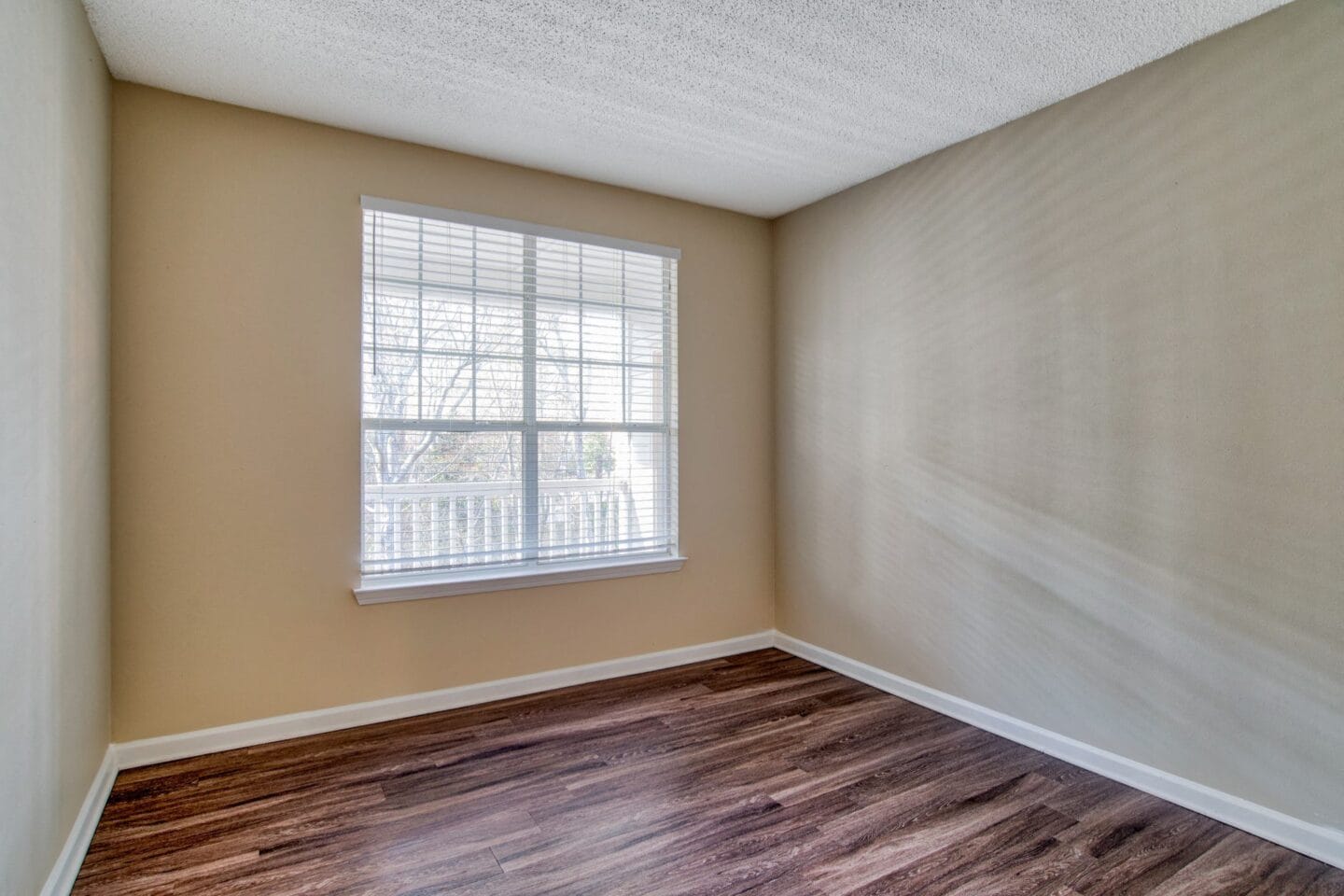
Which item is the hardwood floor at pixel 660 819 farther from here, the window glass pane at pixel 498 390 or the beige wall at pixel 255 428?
the window glass pane at pixel 498 390

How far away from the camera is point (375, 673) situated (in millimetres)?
3189

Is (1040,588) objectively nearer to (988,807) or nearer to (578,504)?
(988,807)

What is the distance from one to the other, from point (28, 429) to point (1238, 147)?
3578 millimetres

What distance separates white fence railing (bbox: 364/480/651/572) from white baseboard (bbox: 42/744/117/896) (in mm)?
1102

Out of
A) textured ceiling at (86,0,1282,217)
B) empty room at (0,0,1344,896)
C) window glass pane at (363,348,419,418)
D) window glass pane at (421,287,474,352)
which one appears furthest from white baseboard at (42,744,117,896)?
textured ceiling at (86,0,1282,217)

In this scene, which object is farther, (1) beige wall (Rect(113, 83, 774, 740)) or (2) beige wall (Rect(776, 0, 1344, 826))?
(1) beige wall (Rect(113, 83, 774, 740))

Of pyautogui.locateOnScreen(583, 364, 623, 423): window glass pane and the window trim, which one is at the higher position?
the window trim

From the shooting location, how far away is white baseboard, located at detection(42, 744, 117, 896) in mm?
1914

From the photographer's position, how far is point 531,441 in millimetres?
3592

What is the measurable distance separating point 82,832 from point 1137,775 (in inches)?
136

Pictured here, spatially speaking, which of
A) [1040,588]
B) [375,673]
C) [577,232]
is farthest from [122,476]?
[1040,588]

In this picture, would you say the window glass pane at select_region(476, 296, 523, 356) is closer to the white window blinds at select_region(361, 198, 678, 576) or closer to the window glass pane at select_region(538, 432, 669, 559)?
the white window blinds at select_region(361, 198, 678, 576)

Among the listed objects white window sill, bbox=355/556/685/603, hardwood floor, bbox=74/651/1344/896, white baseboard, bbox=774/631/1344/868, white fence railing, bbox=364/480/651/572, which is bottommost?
hardwood floor, bbox=74/651/1344/896

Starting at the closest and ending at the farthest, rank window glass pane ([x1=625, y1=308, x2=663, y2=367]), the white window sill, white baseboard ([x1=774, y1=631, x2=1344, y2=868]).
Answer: white baseboard ([x1=774, y1=631, x2=1344, y2=868]) → the white window sill → window glass pane ([x1=625, y1=308, x2=663, y2=367])
